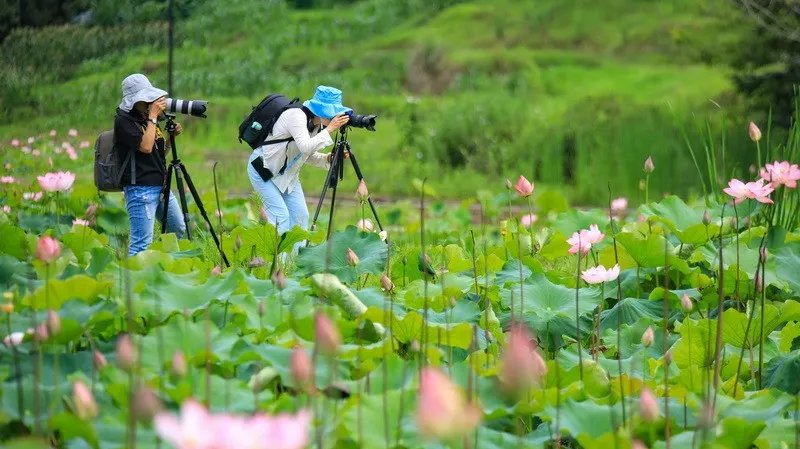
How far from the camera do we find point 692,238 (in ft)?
12.1

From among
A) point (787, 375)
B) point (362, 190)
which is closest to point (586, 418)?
point (787, 375)

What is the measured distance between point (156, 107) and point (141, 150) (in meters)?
0.17

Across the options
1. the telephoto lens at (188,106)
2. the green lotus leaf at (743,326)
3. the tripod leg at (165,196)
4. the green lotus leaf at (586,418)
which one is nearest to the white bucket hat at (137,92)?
the telephoto lens at (188,106)

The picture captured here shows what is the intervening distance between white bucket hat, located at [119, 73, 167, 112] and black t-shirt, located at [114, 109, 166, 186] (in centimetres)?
4

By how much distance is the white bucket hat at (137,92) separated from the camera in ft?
13.7

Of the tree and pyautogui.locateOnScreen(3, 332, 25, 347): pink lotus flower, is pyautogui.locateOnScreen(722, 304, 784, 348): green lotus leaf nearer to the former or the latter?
pyautogui.locateOnScreen(3, 332, 25, 347): pink lotus flower

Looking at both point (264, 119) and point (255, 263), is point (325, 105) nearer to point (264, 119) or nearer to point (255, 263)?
point (264, 119)

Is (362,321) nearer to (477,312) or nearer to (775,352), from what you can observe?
(477,312)

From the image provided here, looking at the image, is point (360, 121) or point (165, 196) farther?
point (360, 121)

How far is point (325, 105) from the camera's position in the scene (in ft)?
15.1

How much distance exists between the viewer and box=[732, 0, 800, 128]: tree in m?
10.4

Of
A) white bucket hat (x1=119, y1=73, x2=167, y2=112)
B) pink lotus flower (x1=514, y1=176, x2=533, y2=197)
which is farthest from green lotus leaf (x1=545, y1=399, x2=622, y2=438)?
white bucket hat (x1=119, y1=73, x2=167, y2=112)

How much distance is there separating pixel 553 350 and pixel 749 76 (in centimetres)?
908

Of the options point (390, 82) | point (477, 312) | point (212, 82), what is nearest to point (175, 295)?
point (477, 312)
